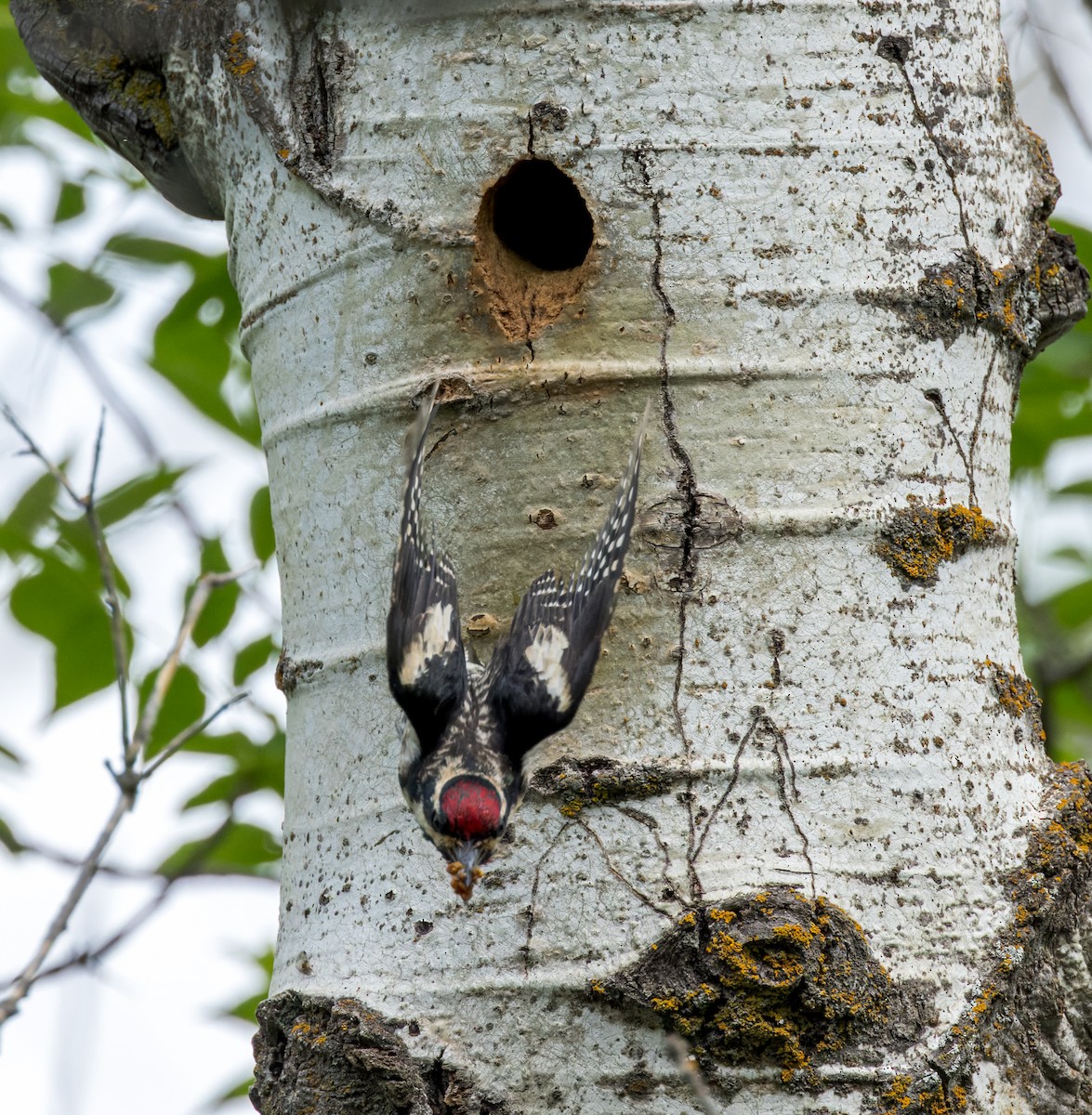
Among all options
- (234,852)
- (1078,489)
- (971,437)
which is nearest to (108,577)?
(234,852)

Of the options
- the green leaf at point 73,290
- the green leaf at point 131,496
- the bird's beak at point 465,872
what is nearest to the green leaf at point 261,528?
the green leaf at point 131,496

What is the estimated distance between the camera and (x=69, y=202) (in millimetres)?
3031

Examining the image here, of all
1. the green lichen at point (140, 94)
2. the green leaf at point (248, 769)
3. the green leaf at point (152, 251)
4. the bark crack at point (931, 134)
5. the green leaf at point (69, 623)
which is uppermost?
the green lichen at point (140, 94)

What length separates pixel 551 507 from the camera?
2.26m

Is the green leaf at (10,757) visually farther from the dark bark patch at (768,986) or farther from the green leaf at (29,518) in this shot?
the dark bark patch at (768,986)

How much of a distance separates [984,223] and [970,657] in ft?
2.37

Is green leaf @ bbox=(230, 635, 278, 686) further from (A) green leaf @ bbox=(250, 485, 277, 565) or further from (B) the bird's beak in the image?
(B) the bird's beak

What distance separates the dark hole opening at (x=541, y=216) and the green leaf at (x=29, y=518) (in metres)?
1.03

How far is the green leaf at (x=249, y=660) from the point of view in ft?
9.57

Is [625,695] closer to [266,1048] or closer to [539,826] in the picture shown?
[539,826]

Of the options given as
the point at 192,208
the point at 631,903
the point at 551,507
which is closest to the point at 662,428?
the point at 551,507

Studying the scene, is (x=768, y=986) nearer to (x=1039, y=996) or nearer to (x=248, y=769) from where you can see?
(x=1039, y=996)

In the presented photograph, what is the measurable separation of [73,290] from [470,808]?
145 cm

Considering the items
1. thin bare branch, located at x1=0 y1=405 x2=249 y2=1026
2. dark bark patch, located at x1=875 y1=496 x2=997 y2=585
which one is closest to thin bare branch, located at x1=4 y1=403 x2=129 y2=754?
thin bare branch, located at x1=0 y1=405 x2=249 y2=1026
